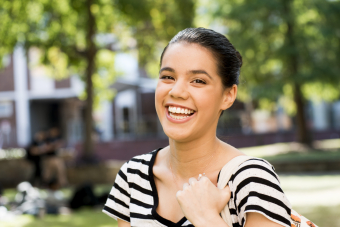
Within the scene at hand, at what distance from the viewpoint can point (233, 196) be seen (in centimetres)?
156

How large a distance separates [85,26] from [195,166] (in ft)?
41.0

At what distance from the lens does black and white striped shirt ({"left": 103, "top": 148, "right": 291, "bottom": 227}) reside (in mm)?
1467

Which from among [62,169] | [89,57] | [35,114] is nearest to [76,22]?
[89,57]

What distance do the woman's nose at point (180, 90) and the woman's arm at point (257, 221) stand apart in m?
0.55

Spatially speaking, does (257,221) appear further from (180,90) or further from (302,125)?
(302,125)

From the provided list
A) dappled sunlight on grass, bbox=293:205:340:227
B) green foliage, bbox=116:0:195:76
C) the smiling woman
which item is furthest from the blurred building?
the smiling woman

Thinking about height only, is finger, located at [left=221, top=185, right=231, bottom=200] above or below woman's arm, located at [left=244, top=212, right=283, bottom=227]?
above

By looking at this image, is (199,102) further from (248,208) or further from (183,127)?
(248,208)

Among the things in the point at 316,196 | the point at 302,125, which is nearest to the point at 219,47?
the point at 316,196

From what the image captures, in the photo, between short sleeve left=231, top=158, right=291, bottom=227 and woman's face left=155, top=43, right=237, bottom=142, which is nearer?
short sleeve left=231, top=158, right=291, bottom=227

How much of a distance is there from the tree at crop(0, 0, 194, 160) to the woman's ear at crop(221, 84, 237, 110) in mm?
10903

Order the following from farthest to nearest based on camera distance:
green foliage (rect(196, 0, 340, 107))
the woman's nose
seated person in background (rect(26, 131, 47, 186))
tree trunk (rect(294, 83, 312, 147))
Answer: tree trunk (rect(294, 83, 312, 147)), green foliage (rect(196, 0, 340, 107)), seated person in background (rect(26, 131, 47, 186)), the woman's nose

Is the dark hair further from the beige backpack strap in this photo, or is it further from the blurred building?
the blurred building

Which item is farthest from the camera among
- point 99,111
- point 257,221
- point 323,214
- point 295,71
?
point 99,111
